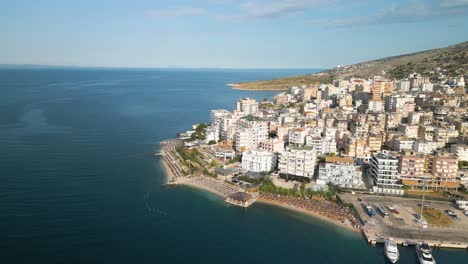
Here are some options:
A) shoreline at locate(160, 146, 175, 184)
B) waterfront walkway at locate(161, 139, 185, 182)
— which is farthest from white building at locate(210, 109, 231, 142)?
shoreline at locate(160, 146, 175, 184)

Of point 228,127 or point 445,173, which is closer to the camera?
point 445,173

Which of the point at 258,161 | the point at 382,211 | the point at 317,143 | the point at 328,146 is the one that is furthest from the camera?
the point at 317,143

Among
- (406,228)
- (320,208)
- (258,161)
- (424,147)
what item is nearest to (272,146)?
(258,161)

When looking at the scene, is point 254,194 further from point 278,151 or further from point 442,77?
point 442,77

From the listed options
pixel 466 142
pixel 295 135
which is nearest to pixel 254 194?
pixel 295 135

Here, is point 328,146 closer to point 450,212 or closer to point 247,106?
point 450,212

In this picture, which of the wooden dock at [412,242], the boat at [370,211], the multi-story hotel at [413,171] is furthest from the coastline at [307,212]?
the multi-story hotel at [413,171]
